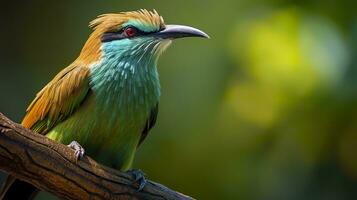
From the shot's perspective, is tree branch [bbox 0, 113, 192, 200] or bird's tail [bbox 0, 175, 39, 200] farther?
bird's tail [bbox 0, 175, 39, 200]

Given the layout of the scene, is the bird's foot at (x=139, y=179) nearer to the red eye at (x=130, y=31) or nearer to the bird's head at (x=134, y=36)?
the bird's head at (x=134, y=36)

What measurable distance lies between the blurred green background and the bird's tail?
2.51 m

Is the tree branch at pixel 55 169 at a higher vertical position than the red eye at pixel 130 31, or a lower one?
lower

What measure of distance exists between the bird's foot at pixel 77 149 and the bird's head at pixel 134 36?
2.11 ft

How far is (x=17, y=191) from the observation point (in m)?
5.53

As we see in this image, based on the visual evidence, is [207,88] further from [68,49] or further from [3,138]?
[3,138]

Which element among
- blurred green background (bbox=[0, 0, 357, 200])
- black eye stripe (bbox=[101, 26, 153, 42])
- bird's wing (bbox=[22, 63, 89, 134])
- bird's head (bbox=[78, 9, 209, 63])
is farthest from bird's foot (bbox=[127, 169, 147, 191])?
blurred green background (bbox=[0, 0, 357, 200])

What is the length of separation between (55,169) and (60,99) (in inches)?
30.1

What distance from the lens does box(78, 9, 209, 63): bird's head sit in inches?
227

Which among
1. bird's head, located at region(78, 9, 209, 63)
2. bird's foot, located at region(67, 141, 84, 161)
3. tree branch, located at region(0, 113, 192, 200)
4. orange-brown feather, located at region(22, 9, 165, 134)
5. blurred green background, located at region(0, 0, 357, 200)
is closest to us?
tree branch, located at region(0, 113, 192, 200)

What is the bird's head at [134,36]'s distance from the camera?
5770 mm

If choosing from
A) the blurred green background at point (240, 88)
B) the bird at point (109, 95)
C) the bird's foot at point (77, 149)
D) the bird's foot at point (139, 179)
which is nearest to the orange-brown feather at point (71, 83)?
the bird at point (109, 95)

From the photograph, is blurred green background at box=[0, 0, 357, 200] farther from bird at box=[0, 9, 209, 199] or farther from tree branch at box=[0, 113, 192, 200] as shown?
tree branch at box=[0, 113, 192, 200]

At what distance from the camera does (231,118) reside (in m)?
8.17
